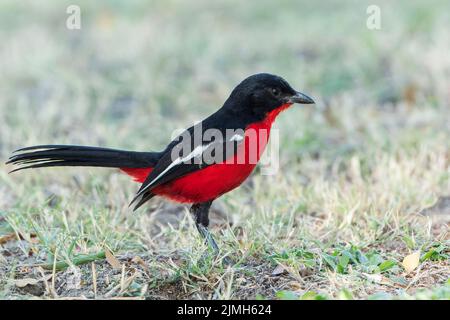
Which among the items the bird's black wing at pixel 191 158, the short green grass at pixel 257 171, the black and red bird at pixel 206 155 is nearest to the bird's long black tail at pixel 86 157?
the black and red bird at pixel 206 155

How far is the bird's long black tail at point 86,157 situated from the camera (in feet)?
15.7

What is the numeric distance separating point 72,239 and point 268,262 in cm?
113

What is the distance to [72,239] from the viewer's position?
4.56 m

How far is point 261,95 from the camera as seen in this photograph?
4.95m

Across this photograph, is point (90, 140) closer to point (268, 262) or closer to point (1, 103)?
point (1, 103)

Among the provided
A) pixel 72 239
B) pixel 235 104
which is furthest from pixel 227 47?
pixel 72 239

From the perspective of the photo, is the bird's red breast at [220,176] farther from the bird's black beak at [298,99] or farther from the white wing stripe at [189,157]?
the bird's black beak at [298,99]

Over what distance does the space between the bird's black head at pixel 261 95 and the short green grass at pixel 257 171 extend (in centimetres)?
69

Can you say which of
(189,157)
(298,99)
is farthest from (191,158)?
(298,99)

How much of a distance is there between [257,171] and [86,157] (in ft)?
6.60

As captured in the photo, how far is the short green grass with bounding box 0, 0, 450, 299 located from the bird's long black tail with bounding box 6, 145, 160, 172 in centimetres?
36

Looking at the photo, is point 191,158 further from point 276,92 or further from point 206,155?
point 276,92

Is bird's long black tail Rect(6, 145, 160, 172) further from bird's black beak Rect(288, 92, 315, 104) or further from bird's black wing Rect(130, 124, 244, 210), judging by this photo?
bird's black beak Rect(288, 92, 315, 104)

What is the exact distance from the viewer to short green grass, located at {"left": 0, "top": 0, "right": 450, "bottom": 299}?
13.8 feet
